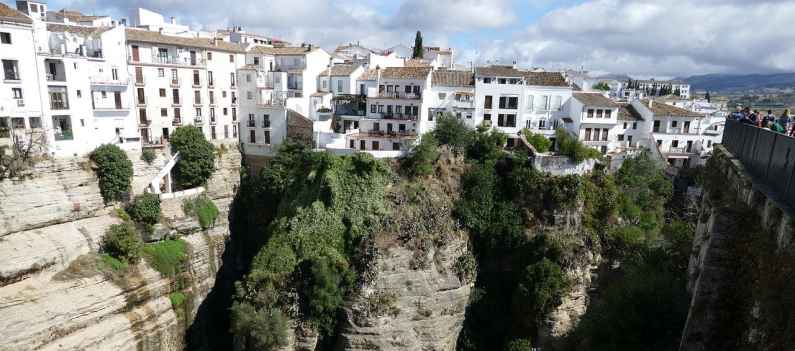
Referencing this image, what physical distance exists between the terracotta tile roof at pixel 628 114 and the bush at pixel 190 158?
113ft

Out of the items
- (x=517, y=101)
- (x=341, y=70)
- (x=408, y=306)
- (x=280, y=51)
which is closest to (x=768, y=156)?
(x=408, y=306)

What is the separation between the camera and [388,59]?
161 ft

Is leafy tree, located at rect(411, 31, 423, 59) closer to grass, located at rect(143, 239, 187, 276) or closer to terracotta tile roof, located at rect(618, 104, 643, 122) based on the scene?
terracotta tile roof, located at rect(618, 104, 643, 122)

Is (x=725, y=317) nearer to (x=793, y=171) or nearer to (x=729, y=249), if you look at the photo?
(x=729, y=249)

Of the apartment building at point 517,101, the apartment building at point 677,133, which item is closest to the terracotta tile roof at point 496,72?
the apartment building at point 517,101

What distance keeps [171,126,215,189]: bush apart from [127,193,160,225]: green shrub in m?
3.74

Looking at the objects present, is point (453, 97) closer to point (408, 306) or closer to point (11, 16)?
point (408, 306)

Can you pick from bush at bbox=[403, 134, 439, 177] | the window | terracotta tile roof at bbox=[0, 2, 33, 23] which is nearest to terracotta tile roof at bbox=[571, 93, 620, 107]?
bush at bbox=[403, 134, 439, 177]

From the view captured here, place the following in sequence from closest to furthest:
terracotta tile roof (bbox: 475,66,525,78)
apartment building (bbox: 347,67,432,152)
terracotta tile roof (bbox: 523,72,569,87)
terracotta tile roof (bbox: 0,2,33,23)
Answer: terracotta tile roof (bbox: 0,2,33,23) → apartment building (bbox: 347,67,432,152) → terracotta tile roof (bbox: 475,66,525,78) → terracotta tile roof (bbox: 523,72,569,87)

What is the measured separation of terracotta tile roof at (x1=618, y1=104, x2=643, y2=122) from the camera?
133 ft

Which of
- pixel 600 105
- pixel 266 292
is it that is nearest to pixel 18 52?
pixel 266 292

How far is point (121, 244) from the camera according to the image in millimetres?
29781

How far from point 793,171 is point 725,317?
414cm

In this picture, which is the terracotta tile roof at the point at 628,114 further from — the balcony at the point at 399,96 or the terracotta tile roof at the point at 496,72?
the balcony at the point at 399,96
